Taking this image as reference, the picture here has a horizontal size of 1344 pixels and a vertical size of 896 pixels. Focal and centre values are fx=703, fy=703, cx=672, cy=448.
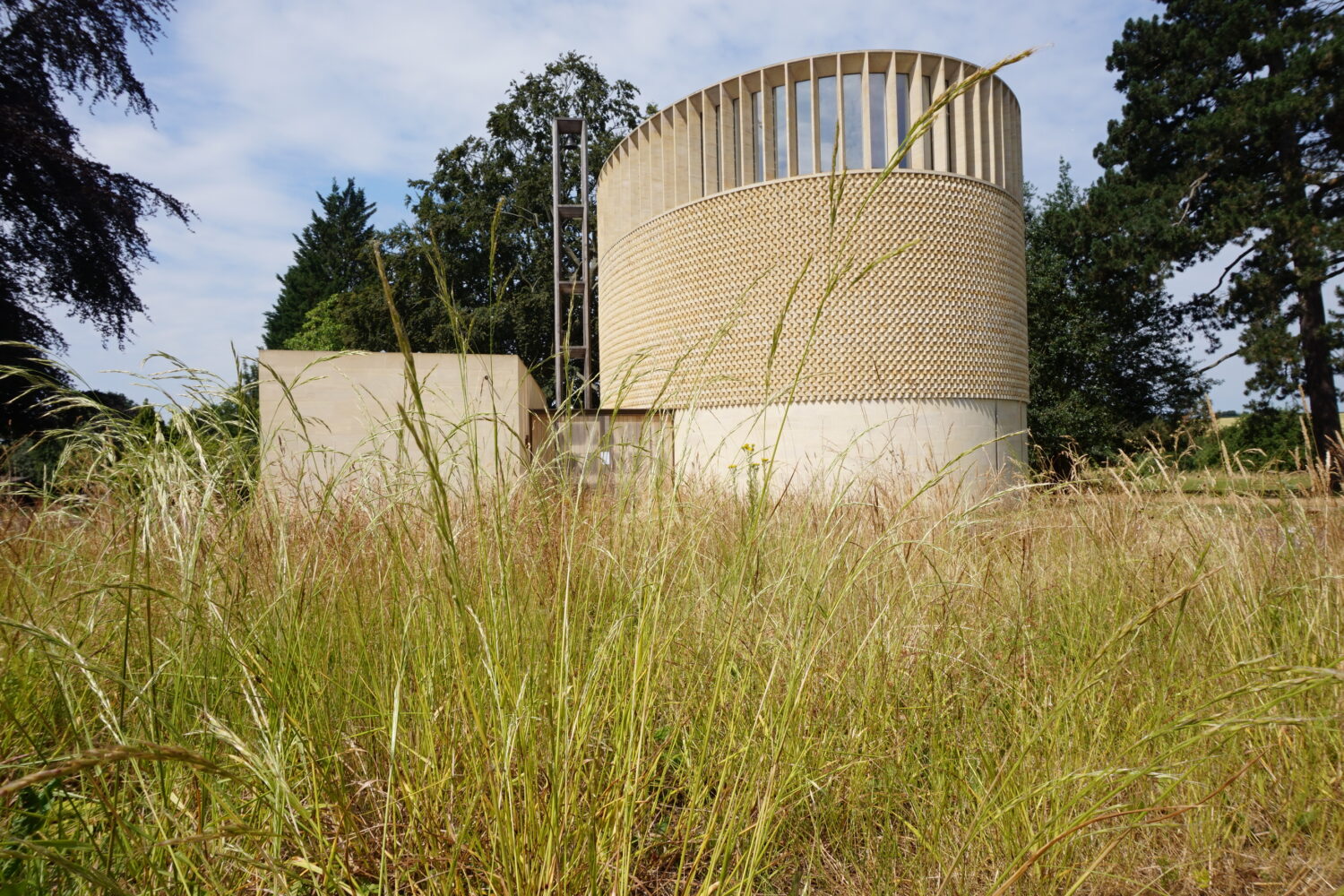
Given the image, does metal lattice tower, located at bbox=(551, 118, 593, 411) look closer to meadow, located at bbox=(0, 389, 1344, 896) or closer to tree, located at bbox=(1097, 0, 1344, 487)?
meadow, located at bbox=(0, 389, 1344, 896)

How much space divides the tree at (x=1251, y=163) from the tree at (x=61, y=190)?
19.9 m

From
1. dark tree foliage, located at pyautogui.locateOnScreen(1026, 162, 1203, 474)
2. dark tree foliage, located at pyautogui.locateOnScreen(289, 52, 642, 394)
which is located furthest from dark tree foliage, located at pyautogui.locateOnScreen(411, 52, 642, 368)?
dark tree foliage, located at pyautogui.locateOnScreen(1026, 162, 1203, 474)

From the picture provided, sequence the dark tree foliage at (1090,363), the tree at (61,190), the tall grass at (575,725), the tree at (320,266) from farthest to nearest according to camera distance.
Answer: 1. the tree at (320,266)
2. the dark tree foliage at (1090,363)
3. the tree at (61,190)
4. the tall grass at (575,725)

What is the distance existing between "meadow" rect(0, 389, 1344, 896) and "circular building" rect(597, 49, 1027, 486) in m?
9.59

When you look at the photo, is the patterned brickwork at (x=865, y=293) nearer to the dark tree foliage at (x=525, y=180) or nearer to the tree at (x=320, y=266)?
the dark tree foliage at (x=525, y=180)

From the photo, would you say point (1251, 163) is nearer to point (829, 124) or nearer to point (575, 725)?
point (829, 124)

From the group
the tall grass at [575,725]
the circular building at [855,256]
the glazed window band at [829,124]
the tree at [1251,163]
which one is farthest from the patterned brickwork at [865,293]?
the tall grass at [575,725]

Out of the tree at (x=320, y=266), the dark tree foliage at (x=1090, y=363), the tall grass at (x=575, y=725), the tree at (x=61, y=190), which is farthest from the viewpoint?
the tree at (x=320, y=266)

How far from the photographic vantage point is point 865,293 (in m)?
12.0

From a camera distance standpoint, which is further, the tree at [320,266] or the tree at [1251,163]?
the tree at [320,266]

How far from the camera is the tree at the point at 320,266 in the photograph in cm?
3766

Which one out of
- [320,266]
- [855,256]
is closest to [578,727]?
[855,256]

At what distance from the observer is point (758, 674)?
176 centimetres

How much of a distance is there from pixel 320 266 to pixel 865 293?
35902mm
